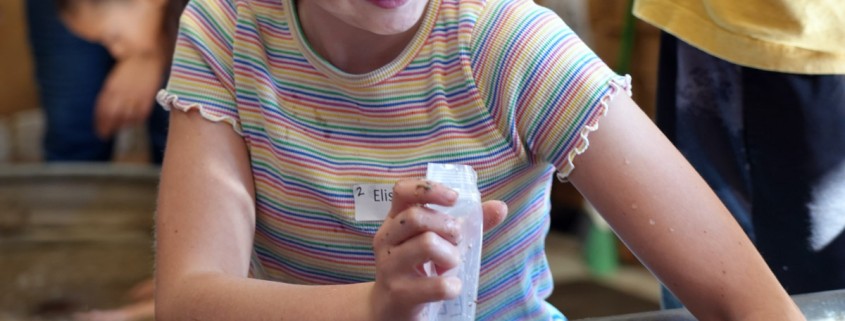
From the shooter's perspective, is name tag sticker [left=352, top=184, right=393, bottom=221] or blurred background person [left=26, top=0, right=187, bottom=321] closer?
name tag sticker [left=352, top=184, right=393, bottom=221]

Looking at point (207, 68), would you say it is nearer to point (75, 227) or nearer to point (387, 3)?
point (387, 3)

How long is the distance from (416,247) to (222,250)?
32cm

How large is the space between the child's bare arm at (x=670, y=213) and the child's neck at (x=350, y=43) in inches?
8.0

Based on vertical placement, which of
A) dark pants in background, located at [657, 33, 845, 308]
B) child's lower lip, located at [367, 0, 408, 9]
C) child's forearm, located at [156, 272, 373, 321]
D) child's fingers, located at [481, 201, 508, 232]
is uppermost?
child's lower lip, located at [367, 0, 408, 9]

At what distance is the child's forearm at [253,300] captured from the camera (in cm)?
87

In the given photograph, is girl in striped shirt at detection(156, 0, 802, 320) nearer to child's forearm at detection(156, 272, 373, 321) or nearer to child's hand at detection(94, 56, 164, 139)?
child's forearm at detection(156, 272, 373, 321)

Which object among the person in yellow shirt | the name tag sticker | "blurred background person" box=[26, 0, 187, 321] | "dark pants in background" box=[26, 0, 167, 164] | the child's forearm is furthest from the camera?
"dark pants in background" box=[26, 0, 167, 164]

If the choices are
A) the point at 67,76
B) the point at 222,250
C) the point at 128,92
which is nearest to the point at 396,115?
the point at 222,250

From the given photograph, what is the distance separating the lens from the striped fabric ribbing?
941 mm

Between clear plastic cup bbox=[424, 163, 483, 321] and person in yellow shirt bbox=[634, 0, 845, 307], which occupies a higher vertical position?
clear plastic cup bbox=[424, 163, 483, 321]

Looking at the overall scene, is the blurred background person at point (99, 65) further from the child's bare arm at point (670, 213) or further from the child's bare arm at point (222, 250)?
the child's bare arm at point (670, 213)

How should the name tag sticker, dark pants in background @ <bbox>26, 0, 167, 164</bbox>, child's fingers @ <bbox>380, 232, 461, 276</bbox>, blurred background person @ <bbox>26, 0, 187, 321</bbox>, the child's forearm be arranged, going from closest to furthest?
child's fingers @ <bbox>380, 232, 461, 276</bbox>, the child's forearm, the name tag sticker, blurred background person @ <bbox>26, 0, 187, 321</bbox>, dark pants in background @ <bbox>26, 0, 167, 164</bbox>

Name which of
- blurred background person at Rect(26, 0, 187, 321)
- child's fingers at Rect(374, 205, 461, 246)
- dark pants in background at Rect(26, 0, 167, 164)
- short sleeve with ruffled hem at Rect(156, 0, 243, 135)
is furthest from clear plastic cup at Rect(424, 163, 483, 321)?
dark pants in background at Rect(26, 0, 167, 164)

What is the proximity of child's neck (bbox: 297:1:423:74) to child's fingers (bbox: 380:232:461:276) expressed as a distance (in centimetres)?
28
